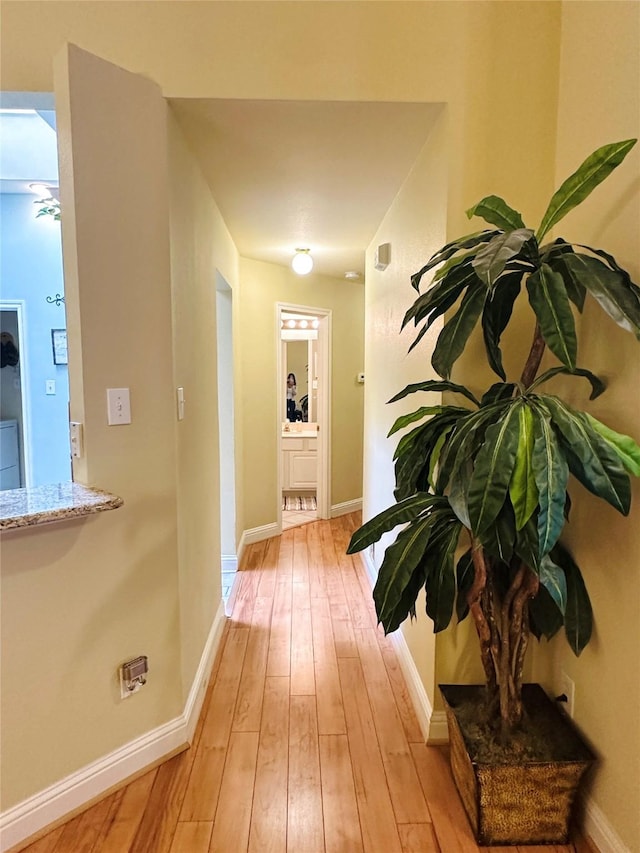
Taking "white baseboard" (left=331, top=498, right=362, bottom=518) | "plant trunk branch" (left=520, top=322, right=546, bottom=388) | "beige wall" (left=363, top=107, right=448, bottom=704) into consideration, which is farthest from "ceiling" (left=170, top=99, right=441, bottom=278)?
"white baseboard" (left=331, top=498, right=362, bottom=518)

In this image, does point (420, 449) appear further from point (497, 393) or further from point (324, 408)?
point (324, 408)

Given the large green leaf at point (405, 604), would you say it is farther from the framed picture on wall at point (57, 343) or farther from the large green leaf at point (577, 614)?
the framed picture on wall at point (57, 343)

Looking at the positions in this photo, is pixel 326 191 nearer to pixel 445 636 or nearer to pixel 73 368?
pixel 73 368

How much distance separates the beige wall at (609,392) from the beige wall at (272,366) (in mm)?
2607

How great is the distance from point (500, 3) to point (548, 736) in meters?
2.34

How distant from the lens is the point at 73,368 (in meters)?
1.48

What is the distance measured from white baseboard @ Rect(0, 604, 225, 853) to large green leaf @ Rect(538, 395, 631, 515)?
1.63 meters

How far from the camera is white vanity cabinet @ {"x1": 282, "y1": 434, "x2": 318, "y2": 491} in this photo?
5234 mm

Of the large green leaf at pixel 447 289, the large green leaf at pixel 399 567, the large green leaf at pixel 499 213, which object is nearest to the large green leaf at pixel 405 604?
the large green leaf at pixel 399 567

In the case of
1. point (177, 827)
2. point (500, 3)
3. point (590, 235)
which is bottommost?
point (177, 827)

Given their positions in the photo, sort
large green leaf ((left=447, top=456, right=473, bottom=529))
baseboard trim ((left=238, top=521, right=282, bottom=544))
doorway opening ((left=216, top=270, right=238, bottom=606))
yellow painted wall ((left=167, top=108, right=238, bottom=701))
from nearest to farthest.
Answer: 1. large green leaf ((left=447, top=456, right=473, bottom=529))
2. yellow painted wall ((left=167, top=108, right=238, bottom=701))
3. doorway opening ((left=216, top=270, right=238, bottom=606))
4. baseboard trim ((left=238, top=521, right=282, bottom=544))

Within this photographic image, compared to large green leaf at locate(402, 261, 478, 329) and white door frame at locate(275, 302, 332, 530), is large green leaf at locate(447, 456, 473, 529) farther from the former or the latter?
white door frame at locate(275, 302, 332, 530)

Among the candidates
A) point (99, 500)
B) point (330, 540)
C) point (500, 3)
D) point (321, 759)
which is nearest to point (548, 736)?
point (321, 759)

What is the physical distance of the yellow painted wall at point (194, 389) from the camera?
1.72m
